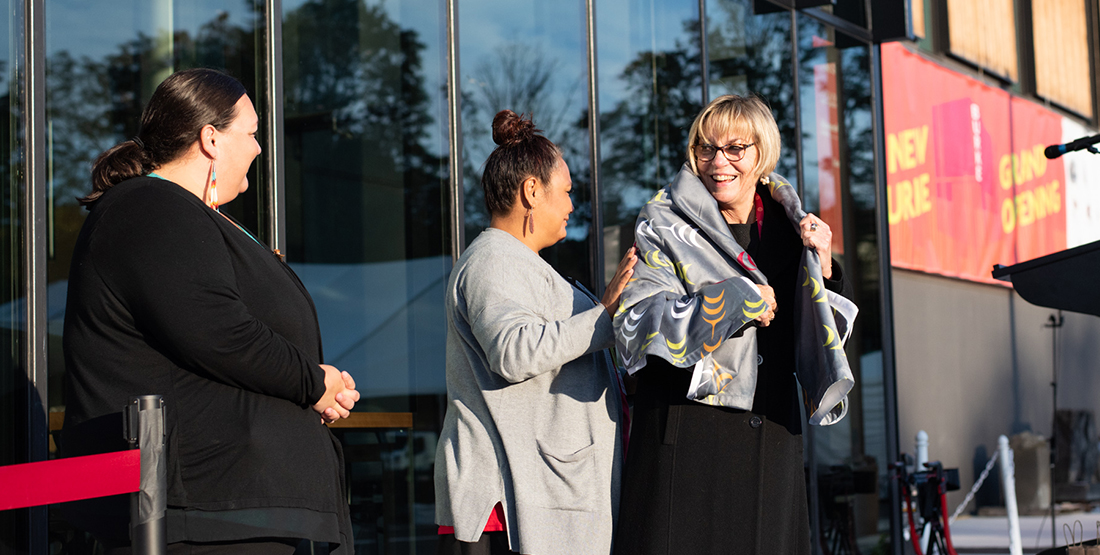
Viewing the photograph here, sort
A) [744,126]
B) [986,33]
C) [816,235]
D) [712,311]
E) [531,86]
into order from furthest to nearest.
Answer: [986,33]
[531,86]
[744,126]
[816,235]
[712,311]

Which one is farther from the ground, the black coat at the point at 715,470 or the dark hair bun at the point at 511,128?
the dark hair bun at the point at 511,128

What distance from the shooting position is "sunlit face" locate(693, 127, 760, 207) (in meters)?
2.82

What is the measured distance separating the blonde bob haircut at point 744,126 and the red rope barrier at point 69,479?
1.64 meters

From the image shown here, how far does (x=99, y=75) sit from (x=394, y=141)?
1525 mm

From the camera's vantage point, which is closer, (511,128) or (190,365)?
(190,365)

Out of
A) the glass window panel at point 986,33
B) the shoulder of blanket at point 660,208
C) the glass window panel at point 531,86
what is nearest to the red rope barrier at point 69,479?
the shoulder of blanket at point 660,208

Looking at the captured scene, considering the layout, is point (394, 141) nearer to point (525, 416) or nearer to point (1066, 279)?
point (525, 416)

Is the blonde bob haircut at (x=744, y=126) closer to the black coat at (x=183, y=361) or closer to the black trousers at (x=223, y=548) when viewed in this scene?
the black coat at (x=183, y=361)

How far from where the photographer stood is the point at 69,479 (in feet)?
6.31

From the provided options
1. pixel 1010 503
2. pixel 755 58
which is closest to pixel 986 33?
pixel 755 58

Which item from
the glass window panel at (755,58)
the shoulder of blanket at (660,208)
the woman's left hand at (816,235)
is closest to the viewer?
the woman's left hand at (816,235)

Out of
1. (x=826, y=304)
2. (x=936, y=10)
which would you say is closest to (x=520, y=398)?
(x=826, y=304)

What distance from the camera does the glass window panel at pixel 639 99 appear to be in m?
6.23

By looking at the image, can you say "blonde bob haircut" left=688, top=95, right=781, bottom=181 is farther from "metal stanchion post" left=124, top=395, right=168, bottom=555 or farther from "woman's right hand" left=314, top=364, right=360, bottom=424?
"metal stanchion post" left=124, top=395, right=168, bottom=555
